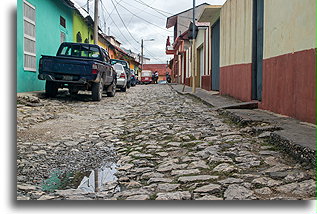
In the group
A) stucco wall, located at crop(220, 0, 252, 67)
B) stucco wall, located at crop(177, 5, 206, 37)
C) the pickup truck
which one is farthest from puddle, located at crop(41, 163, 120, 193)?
stucco wall, located at crop(177, 5, 206, 37)

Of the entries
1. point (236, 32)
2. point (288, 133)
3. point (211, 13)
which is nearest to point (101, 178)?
point (288, 133)

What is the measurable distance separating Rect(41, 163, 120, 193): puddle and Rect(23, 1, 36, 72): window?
290 inches

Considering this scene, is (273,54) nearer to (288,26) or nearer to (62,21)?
(288,26)

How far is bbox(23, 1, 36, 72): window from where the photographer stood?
1011 centimetres

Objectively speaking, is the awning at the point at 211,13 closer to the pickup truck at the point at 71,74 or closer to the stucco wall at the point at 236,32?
the stucco wall at the point at 236,32

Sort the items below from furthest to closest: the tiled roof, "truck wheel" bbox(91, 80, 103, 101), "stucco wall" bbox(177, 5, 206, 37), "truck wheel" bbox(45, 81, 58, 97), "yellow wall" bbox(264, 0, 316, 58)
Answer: the tiled roof < "stucco wall" bbox(177, 5, 206, 37) < "truck wheel" bbox(91, 80, 103, 101) < "truck wheel" bbox(45, 81, 58, 97) < "yellow wall" bbox(264, 0, 316, 58)

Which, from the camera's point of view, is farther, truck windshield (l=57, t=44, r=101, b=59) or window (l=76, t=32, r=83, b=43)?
window (l=76, t=32, r=83, b=43)

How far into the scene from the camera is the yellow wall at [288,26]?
15.7 ft

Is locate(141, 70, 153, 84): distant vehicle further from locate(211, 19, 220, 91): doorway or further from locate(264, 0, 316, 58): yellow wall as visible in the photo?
locate(264, 0, 316, 58): yellow wall

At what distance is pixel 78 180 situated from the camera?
3.21 metres

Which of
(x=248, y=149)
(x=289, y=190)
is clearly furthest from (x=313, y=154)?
(x=248, y=149)

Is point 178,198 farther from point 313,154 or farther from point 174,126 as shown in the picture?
point 174,126

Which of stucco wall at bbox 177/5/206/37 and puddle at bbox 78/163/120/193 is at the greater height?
stucco wall at bbox 177/5/206/37

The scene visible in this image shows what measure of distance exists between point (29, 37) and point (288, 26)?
24.7 feet
